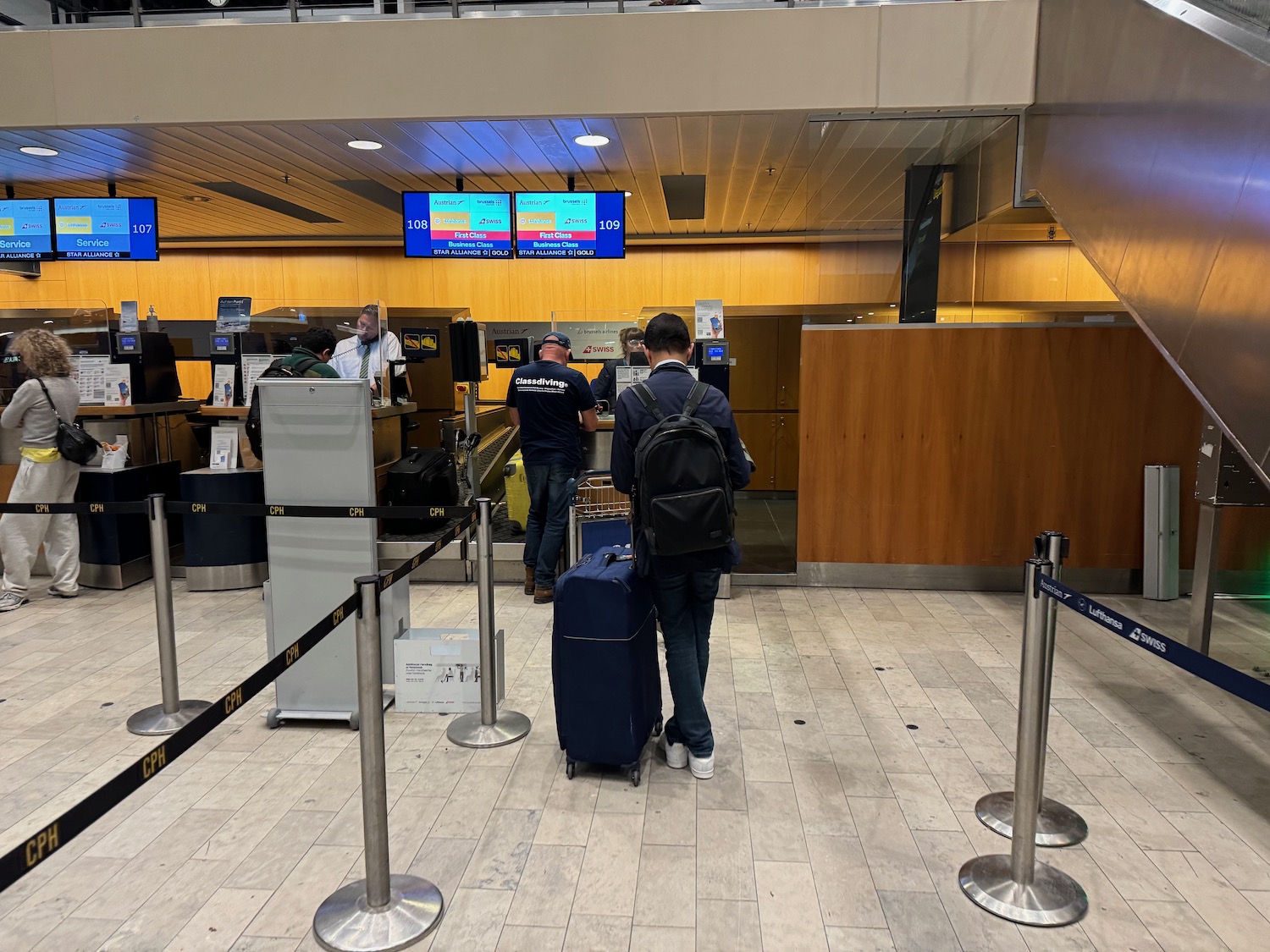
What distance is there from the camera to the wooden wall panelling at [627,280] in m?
10.5

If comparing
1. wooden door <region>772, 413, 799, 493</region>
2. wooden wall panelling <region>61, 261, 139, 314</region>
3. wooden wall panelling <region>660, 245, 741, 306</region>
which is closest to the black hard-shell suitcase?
wooden door <region>772, 413, 799, 493</region>

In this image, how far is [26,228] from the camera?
686cm

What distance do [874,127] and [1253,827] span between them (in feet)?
14.1

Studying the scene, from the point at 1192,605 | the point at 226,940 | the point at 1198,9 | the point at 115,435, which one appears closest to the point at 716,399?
the point at 226,940

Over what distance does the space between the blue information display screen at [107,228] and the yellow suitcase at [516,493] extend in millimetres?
3393

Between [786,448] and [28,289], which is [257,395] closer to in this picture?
[786,448]

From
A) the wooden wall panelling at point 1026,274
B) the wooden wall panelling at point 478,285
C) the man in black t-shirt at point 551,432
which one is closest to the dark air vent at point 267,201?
the wooden wall panelling at point 478,285

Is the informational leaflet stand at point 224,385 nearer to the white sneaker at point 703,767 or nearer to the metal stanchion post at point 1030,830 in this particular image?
the white sneaker at point 703,767

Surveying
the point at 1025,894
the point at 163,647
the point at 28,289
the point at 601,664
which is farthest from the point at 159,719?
the point at 28,289

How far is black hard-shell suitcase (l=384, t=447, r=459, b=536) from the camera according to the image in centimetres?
581

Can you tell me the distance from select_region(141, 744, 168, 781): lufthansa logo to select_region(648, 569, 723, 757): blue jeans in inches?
66.4

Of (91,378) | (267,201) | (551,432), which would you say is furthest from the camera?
(267,201)

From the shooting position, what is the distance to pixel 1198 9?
360 cm

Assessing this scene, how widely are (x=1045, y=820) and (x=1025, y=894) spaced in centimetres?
52
